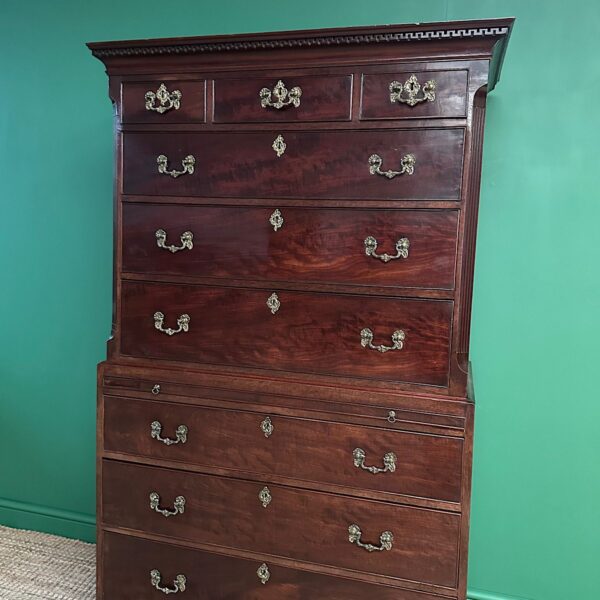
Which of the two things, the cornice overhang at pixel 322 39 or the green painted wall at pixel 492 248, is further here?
the green painted wall at pixel 492 248

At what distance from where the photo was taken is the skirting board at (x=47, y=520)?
9.57 feet

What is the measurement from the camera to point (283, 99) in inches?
71.7

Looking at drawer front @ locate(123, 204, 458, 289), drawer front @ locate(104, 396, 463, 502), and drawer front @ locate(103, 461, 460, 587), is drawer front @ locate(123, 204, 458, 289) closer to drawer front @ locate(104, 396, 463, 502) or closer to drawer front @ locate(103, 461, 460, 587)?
drawer front @ locate(104, 396, 463, 502)

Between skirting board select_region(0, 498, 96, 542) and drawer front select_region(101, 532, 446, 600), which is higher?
drawer front select_region(101, 532, 446, 600)

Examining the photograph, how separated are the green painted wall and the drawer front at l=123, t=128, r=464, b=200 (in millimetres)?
649

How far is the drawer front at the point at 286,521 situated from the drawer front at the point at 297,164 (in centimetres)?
89

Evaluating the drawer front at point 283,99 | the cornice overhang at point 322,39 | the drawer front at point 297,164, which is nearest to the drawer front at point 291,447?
the drawer front at point 297,164

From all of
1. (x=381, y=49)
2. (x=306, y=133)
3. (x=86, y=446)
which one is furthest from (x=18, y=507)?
(x=381, y=49)

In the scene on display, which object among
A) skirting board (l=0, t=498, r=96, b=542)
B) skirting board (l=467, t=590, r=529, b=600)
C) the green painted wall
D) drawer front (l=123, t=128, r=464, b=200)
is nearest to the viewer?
drawer front (l=123, t=128, r=464, b=200)

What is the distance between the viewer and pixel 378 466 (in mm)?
1813

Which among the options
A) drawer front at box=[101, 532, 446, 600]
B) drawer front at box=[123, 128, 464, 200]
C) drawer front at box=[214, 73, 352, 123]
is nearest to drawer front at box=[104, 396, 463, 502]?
drawer front at box=[101, 532, 446, 600]

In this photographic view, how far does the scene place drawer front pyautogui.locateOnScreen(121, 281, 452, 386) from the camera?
70.2 inches

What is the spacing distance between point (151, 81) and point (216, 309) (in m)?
0.72

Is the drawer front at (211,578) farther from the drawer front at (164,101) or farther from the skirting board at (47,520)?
the drawer front at (164,101)
